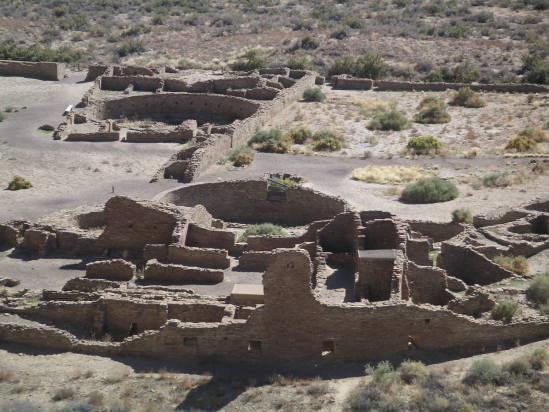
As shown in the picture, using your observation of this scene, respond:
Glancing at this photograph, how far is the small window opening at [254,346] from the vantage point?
21.4m

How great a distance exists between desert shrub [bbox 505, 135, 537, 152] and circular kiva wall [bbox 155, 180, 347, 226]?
43.6 ft

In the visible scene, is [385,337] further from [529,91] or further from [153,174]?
[529,91]

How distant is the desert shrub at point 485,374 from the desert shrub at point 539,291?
3.99 meters

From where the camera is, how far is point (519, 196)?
3325 centimetres

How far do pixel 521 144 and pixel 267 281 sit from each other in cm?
2488

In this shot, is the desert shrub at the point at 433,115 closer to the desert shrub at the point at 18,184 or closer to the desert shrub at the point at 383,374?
the desert shrub at the point at 18,184

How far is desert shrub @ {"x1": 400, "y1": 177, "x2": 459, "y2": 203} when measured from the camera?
33438 millimetres

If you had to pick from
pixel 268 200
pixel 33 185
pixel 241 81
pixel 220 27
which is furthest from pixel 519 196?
pixel 220 27

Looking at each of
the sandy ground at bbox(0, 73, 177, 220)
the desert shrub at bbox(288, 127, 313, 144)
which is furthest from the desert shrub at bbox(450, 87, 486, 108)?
the sandy ground at bbox(0, 73, 177, 220)

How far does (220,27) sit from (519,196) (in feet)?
163

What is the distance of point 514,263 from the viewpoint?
84.0 feet

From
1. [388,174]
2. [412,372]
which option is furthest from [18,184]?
[412,372]

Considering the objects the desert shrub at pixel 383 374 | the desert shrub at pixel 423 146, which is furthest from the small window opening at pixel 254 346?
the desert shrub at pixel 423 146

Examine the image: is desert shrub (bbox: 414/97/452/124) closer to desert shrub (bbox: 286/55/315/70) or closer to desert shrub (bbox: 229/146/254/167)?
desert shrub (bbox: 229/146/254/167)
